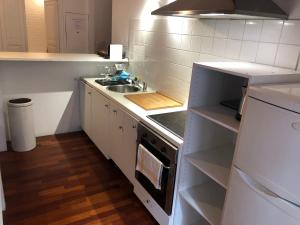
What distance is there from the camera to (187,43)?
2240 millimetres

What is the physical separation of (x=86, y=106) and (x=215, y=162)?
2049 mm

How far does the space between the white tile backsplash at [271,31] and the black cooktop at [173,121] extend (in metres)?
0.80

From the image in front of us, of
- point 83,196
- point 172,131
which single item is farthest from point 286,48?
point 83,196

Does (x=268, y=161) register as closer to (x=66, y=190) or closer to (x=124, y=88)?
(x=66, y=190)

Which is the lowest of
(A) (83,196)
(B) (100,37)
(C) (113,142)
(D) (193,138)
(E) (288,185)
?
(A) (83,196)

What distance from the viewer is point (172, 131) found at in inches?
67.2

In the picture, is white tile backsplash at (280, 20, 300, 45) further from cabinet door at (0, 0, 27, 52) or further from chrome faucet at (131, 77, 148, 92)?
cabinet door at (0, 0, 27, 52)

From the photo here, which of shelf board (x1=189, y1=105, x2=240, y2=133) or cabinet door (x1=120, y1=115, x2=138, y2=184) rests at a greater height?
shelf board (x1=189, y1=105, x2=240, y2=133)

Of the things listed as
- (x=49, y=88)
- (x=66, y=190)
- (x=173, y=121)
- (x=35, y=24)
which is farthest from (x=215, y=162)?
(x=35, y=24)

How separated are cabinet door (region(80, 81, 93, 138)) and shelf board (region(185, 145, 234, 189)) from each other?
1.74 metres

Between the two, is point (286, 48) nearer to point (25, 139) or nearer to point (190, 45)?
point (190, 45)

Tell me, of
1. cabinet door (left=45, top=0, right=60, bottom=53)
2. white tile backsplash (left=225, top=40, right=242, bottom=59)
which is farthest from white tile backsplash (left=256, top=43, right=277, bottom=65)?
cabinet door (left=45, top=0, right=60, bottom=53)

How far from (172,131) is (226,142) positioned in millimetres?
455

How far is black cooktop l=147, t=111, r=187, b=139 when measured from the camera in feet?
5.66
